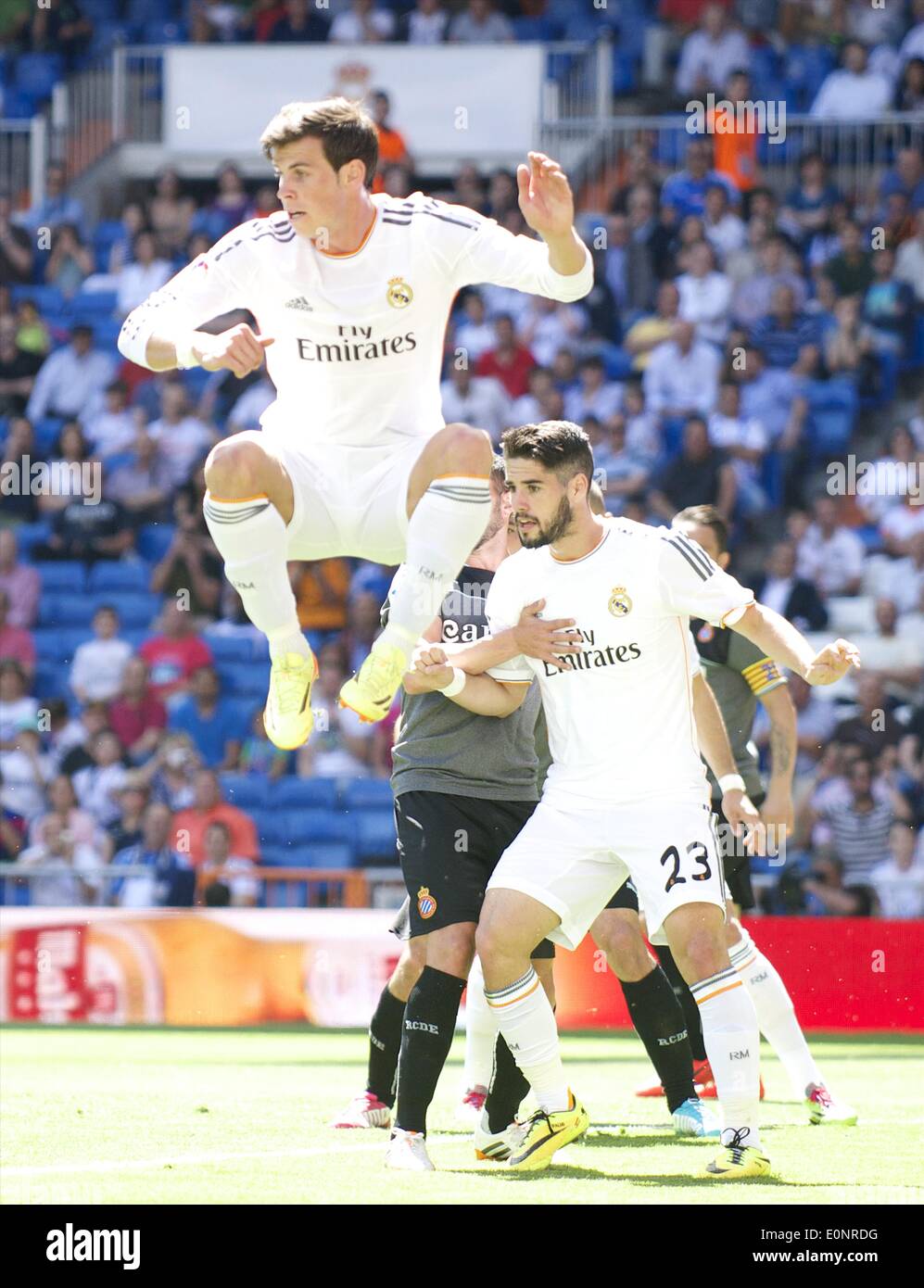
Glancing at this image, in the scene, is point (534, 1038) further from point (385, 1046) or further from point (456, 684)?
point (385, 1046)

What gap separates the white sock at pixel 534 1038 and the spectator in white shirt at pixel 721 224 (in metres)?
12.1

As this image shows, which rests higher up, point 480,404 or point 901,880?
point 480,404

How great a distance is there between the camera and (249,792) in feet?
51.1

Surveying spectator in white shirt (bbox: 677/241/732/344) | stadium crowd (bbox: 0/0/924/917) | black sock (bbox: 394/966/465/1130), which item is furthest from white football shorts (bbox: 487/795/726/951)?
spectator in white shirt (bbox: 677/241/732/344)

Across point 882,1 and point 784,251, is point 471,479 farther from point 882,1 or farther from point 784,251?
point 882,1

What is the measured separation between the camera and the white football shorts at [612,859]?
6.55m

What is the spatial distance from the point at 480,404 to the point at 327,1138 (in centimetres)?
1014

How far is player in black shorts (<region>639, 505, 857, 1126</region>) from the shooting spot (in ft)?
27.0

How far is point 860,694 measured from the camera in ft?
48.9

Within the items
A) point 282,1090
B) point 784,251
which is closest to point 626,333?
point 784,251

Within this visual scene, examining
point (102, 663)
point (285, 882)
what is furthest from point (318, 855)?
point (102, 663)

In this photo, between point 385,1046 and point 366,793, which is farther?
point 366,793

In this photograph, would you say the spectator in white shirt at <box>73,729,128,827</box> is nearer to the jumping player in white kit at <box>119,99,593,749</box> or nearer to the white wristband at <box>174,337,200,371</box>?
the jumping player in white kit at <box>119,99,593,749</box>

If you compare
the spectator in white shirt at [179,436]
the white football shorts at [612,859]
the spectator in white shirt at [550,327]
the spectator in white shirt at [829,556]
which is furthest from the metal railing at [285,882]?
the white football shorts at [612,859]
